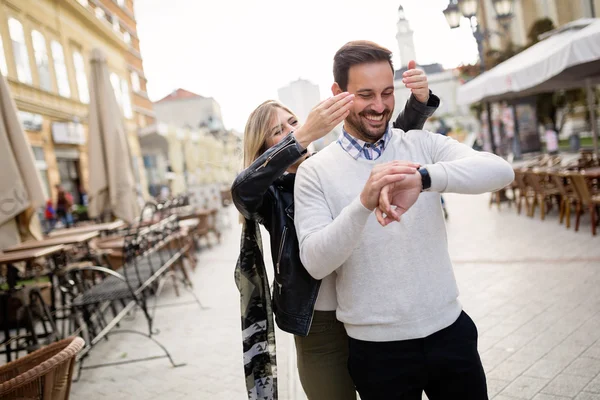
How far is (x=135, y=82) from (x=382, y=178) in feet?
97.4

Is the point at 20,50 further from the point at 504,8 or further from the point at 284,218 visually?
the point at 284,218

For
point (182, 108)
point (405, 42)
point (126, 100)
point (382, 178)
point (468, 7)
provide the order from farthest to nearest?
point (182, 108) → point (126, 100) → point (468, 7) → point (405, 42) → point (382, 178)

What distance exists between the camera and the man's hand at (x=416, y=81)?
188 centimetres

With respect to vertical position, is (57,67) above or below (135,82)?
below

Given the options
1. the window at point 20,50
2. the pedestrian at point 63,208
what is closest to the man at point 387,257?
the window at point 20,50

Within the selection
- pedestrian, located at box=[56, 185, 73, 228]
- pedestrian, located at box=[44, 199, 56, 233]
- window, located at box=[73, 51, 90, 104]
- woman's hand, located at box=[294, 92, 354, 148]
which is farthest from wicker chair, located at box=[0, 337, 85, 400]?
window, located at box=[73, 51, 90, 104]

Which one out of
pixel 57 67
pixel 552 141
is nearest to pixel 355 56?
pixel 57 67

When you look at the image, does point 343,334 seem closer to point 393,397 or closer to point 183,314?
point 393,397

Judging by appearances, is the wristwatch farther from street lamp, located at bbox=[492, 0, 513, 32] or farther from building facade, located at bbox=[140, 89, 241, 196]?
street lamp, located at bbox=[492, 0, 513, 32]

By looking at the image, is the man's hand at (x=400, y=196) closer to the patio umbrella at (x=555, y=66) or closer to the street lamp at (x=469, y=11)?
the patio umbrella at (x=555, y=66)

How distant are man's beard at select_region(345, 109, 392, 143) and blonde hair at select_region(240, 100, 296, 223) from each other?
0.63m

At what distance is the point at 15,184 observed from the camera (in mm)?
4305

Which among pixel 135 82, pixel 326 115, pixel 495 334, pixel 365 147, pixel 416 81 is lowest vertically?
pixel 495 334

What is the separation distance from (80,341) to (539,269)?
536 cm
